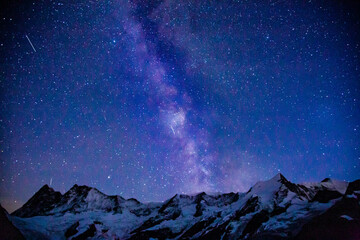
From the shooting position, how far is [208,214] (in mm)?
71375

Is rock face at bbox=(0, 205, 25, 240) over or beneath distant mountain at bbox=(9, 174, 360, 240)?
beneath

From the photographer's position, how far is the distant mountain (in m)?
39.6

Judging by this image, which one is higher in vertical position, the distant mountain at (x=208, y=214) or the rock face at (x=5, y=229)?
the distant mountain at (x=208, y=214)

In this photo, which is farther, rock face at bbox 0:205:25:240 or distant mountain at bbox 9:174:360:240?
rock face at bbox 0:205:25:240

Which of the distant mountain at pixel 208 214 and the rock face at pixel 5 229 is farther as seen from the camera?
the rock face at pixel 5 229

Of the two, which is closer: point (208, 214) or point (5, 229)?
point (5, 229)

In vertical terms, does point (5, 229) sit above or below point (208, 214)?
below

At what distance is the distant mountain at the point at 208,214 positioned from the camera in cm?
3956

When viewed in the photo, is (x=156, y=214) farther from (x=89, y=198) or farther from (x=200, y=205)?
(x=89, y=198)

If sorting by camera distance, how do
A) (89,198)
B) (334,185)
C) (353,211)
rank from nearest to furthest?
(353,211) → (334,185) → (89,198)

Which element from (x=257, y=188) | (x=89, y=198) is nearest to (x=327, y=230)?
(x=257, y=188)

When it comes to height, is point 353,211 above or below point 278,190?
below

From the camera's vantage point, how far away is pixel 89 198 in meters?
97.6

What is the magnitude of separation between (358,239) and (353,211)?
5002 millimetres
